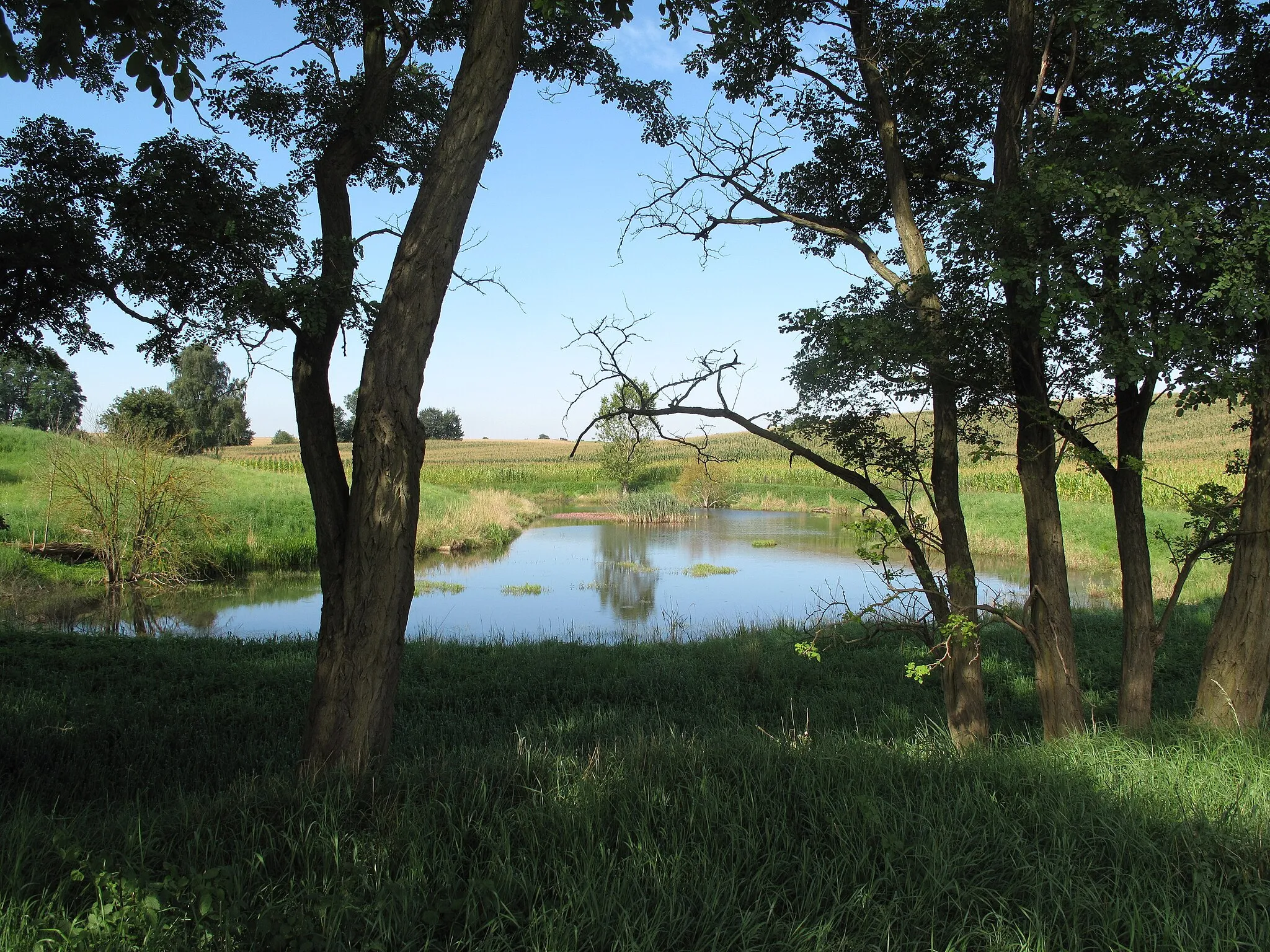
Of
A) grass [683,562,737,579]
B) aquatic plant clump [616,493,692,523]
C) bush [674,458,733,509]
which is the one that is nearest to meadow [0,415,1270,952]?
grass [683,562,737,579]

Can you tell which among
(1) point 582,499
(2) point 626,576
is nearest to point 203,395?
(1) point 582,499

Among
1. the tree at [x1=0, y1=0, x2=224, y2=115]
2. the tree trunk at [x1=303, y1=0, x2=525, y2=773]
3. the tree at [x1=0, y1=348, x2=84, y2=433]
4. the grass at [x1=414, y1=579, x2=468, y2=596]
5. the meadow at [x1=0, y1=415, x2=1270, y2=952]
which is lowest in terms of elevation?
the grass at [x1=414, y1=579, x2=468, y2=596]

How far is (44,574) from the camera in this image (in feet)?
58.4

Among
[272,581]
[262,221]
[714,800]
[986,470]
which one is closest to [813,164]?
[262,221]

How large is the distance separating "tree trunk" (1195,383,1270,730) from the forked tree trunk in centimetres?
87

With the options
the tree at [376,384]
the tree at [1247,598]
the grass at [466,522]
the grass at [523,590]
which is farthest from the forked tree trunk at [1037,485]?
the grass at [466,522]

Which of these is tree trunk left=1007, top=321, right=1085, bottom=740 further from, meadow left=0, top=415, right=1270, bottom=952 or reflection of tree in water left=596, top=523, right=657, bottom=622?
reflection of tree in water left=596, top=523, right=657, bottom=622

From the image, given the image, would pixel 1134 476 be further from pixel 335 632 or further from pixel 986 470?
pixel 986 470

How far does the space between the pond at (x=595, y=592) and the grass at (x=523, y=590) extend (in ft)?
0.16

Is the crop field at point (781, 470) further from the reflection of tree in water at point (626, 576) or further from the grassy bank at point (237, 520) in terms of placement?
the grassy bank at point (237, 520)

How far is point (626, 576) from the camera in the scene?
872 inches

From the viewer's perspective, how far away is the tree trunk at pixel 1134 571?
20.0 ft

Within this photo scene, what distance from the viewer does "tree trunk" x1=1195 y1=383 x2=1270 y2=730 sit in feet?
18.1

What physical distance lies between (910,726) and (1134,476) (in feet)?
8.97
